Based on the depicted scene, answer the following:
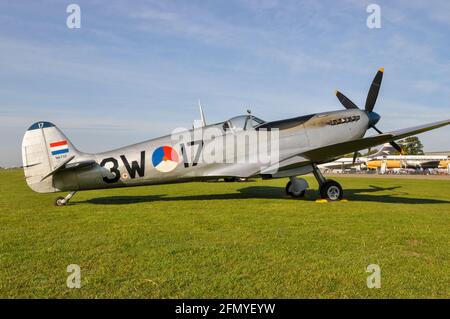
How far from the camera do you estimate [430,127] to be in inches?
399

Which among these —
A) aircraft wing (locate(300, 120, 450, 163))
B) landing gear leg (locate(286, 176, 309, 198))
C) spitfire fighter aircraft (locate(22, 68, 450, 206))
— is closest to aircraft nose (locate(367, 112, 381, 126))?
spitfire fighter aircraft (locate(22, 68, 450, 206))

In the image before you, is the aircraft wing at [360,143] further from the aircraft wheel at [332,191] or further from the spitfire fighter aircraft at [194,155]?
the aircraft wheel at [332,191]

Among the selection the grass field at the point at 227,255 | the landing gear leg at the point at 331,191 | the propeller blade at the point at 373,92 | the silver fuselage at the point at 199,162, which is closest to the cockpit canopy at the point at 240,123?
the silver fuselage at the point at 199,162

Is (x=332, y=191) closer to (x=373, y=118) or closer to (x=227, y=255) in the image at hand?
(x=373, y=118)

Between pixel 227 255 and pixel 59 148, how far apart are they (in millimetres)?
8067

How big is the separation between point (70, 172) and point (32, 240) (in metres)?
5.31

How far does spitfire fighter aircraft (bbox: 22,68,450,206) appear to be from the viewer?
10156 millimetres

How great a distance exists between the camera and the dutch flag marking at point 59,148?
33.7 feet

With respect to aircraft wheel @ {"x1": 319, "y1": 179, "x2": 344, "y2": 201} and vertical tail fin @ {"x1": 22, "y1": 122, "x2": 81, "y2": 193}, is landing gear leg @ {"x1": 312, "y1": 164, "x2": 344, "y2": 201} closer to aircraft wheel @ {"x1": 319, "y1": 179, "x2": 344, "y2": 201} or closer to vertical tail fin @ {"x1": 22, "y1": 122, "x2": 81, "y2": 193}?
aircraft wheel @ {"x1": 319, "y1": 179, "x2": 344, "y2": 201}


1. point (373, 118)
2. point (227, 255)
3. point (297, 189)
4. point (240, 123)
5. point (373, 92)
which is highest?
point (373, 92)

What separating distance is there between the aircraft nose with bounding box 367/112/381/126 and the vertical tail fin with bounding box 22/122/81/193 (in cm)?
1011

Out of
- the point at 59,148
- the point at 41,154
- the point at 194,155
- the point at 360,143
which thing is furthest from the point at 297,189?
the point at 41,154

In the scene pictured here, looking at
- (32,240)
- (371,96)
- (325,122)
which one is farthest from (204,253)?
(371,96)

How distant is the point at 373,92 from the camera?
474 inches
